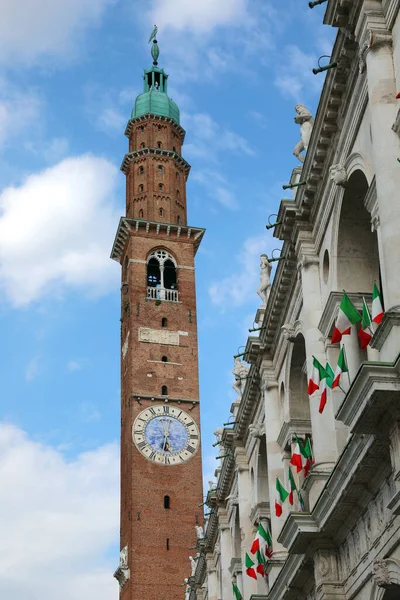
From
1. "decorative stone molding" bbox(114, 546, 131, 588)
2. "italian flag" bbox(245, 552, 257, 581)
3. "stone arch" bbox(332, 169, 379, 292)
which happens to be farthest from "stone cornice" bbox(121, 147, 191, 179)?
"stone arch" bbox(332, 169, 379, 292)

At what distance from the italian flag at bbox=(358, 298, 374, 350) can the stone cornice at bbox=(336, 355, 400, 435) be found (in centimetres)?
287

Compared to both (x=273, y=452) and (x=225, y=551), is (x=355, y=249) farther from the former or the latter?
(x=225, y=551)

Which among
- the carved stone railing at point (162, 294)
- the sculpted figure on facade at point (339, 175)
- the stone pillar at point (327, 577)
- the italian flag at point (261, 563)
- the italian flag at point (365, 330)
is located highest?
the carved stone railing at point (162, 294)

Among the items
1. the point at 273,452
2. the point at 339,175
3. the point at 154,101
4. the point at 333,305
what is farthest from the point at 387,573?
A: the point at 154,101

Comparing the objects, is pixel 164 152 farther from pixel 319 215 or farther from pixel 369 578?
pixel 369 578

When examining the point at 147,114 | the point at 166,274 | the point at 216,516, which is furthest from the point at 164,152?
the point at 216,516

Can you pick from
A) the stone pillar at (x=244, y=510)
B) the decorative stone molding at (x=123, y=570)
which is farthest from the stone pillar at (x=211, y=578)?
the decorative stone molding at (x=123, y=570)

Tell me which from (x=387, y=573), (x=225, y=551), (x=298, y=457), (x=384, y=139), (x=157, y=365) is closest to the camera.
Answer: (x=387, y=573)

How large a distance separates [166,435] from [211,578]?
20.9 meters

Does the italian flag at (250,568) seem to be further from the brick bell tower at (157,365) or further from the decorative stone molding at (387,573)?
the brick bell tower at (157,365)

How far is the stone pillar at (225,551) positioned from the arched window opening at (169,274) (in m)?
35.1

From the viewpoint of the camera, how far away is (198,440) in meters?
75.8

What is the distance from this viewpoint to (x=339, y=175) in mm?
27047

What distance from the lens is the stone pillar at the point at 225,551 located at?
47375mm
